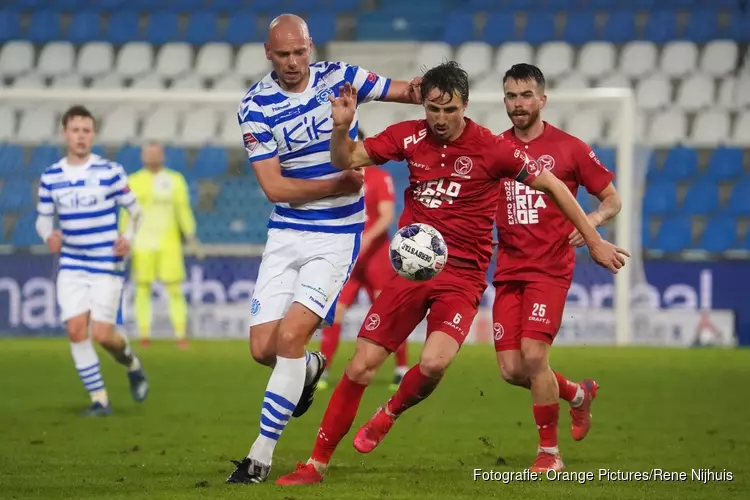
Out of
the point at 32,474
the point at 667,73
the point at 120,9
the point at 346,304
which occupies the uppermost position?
the point at 120,9

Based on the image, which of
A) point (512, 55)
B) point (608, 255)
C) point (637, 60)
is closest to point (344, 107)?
point (608, 255)

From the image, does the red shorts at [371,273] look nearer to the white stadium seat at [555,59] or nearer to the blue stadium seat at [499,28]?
the white stadium seat at [555,59]

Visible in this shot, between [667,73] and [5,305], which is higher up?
[667,73]

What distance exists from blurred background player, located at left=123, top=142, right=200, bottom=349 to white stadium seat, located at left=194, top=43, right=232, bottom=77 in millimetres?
4858

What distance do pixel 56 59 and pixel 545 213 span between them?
1533 centimetres

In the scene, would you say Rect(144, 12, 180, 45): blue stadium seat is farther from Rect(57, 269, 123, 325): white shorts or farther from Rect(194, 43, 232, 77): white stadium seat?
Rect(57, 269, 123, 325): white shorts

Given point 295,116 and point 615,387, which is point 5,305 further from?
point 295,116

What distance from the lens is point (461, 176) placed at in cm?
646

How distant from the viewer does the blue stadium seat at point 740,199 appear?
1736 centimetres

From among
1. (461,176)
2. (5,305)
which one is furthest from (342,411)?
(5,305)

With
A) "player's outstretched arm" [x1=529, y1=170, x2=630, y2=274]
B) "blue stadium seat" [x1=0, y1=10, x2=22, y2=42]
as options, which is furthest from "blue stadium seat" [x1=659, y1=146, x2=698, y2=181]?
"player's outstretched arm" [x1=529, y1=170, x2=630, y2=274]

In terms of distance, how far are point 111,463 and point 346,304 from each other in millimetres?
4769

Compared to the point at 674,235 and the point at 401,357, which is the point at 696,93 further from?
the point at 401,357

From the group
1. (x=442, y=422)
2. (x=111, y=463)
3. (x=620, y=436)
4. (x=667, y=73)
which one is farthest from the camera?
(x=667, y=73)
